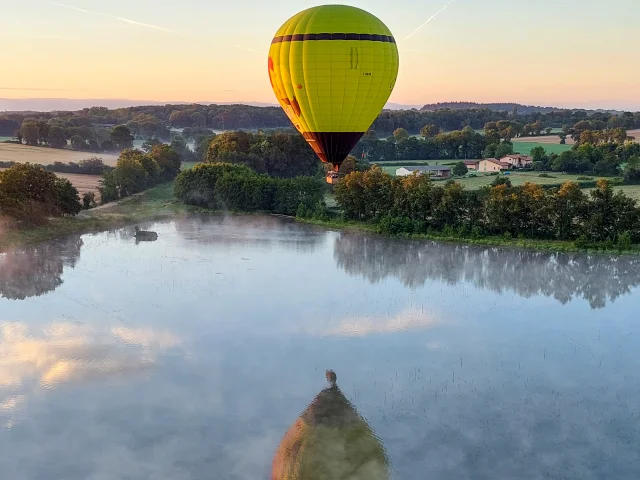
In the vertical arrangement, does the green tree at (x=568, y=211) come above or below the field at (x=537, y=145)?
below

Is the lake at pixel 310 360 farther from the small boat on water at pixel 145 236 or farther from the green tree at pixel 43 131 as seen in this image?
the green tree at pixel 43 131

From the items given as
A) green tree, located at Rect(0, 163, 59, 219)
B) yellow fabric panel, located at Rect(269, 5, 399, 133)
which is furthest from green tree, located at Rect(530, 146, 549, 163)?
yellow fabric panel, located at Rect(269, 5, 399, 133)

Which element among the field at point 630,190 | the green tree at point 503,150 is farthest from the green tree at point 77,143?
the field at point 630,190

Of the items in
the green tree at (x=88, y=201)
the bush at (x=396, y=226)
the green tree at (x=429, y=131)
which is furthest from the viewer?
the green tree at (x=429, y=131)

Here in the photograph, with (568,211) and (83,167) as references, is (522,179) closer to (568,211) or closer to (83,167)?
(568,211)

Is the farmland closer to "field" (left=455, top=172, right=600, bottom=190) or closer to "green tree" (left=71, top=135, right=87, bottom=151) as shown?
"field" (left=455, top=172, right=600, bottom=190)

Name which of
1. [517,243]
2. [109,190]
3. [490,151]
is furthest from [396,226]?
[490,151]

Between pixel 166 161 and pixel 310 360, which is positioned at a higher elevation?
pixel 166 161
